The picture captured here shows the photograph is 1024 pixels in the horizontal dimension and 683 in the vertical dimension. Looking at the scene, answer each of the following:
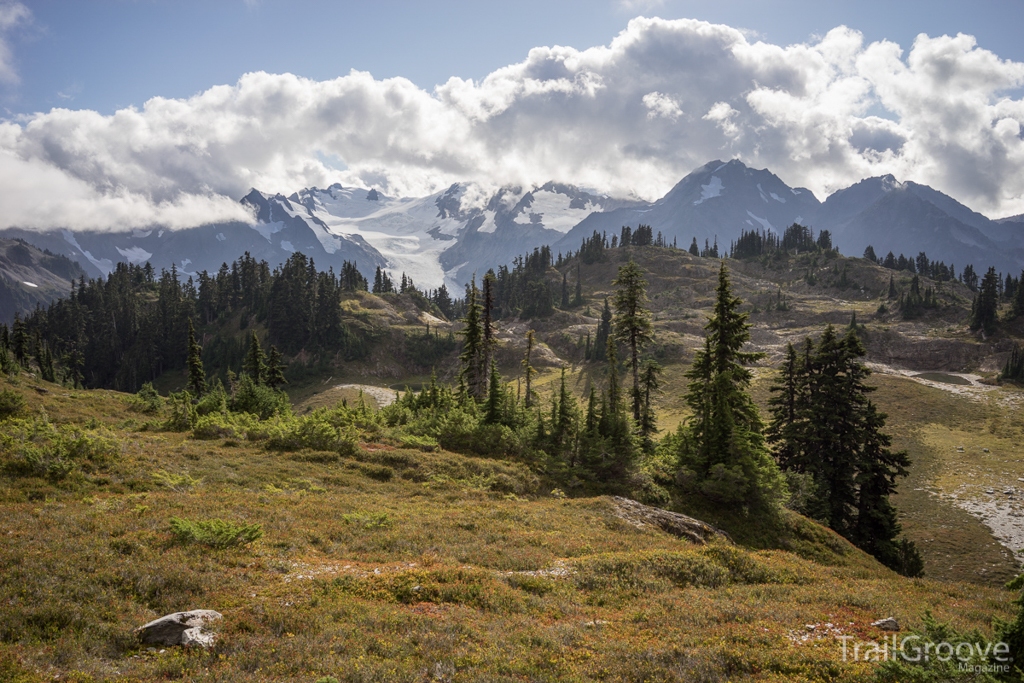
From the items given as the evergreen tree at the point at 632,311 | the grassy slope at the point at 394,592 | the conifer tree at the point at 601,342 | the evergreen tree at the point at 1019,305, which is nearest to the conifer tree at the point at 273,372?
the grassy slope at the point at 394,592

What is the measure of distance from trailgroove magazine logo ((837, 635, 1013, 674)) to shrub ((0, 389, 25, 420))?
35.1 metres

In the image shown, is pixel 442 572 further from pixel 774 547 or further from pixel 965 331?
pixel 965 331

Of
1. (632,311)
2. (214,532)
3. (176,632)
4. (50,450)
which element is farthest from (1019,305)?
(50,450)

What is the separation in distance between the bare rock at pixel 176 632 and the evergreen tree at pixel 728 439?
79.3 ft

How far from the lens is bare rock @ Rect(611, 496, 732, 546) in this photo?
22016 millimetres

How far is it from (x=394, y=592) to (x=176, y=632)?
16.0ft

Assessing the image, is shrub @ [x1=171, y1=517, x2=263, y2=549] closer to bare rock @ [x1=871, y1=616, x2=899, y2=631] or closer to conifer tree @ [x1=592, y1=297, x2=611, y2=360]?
bare rock @ [x1=871, y1=616, x2=899, y2=631]

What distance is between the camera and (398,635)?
1021 centimetres

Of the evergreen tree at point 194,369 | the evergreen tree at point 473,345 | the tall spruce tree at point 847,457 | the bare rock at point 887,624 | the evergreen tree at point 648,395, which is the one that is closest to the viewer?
the bare rock at point 887,624

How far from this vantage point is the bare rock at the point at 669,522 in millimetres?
22016

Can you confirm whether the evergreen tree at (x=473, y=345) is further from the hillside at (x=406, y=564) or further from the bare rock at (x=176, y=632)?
the bare rock at (x=176, y=632)

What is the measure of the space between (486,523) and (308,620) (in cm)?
1012

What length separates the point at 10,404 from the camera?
24.6m

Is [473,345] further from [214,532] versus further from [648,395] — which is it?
[214,532]
